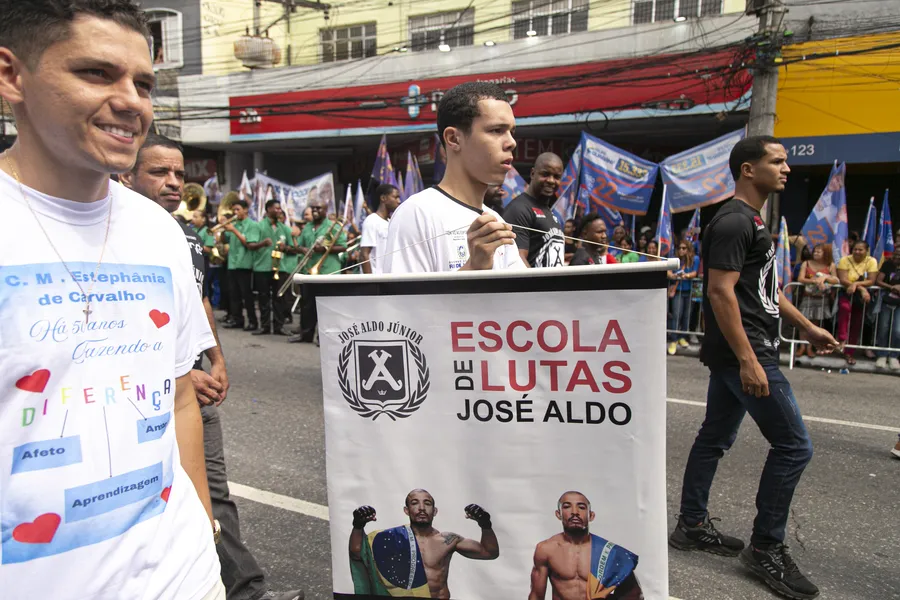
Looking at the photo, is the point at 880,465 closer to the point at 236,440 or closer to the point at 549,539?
the point at 549,539

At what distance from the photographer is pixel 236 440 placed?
580 centimetres

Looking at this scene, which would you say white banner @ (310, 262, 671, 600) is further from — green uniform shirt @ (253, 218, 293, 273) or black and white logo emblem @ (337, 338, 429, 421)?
green uniform shirt @ (253, 218, 293, 273)

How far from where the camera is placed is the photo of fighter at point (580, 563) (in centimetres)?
211

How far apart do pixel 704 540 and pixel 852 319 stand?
7376 mm

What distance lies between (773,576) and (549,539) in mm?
1859

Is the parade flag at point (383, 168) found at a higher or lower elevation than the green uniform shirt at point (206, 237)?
higher

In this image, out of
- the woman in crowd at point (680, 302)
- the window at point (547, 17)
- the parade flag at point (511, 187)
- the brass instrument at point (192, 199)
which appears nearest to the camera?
the woman in crowd at point (680, 302)

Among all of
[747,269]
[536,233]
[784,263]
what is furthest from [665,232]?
[747,269]

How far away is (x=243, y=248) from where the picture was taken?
12547mm

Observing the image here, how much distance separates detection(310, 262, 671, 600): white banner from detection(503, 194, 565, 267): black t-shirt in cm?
244

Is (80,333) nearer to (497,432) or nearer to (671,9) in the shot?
(497,432)

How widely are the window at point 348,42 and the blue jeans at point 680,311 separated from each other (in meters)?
14.1

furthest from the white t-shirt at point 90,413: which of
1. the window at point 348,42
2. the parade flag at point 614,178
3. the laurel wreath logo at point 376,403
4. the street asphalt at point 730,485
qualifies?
the window at point 348,42

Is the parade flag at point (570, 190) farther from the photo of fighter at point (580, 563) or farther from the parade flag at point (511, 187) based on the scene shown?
the photo of fighter at point (580, 563)
